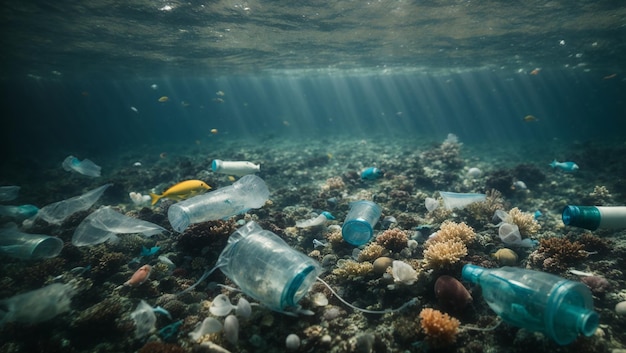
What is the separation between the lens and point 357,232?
18.9ft

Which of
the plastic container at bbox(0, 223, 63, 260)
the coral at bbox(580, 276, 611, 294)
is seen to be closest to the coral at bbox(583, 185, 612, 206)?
the coral at bbox(580, 276, 611, 294)

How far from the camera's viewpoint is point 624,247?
564 centimetres

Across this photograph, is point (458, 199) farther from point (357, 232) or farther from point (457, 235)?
point (357, 232)

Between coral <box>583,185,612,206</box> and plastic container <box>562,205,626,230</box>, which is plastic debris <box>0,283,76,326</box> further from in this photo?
coral <box>583,185,612,206</box>

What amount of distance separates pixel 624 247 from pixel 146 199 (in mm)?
14483

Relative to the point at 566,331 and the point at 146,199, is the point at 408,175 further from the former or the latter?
the point at 146,199

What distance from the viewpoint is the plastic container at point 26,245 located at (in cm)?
567

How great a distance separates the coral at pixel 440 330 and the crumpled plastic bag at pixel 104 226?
5.65 m

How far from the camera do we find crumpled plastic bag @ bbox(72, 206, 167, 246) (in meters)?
6.17

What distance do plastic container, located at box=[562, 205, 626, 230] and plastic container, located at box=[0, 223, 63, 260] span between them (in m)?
9.89

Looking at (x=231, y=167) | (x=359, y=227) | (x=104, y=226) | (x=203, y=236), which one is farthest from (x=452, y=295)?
(x=104, y=226)

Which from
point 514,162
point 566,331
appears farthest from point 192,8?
point 514,162

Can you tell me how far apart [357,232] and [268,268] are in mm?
2363

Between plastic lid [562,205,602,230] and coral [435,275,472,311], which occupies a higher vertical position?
plastic lid [562,205,602,230]
